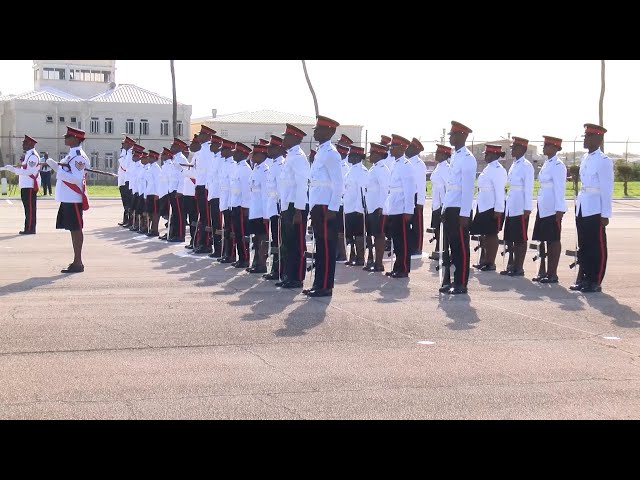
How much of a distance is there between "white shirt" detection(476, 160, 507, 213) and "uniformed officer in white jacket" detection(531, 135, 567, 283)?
2.59 ft

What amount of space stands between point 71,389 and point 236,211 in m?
8.48

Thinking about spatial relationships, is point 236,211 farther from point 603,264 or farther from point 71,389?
point 71,389

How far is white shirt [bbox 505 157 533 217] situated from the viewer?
14.6 metres

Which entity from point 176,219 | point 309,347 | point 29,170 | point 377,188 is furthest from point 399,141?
point 29,170

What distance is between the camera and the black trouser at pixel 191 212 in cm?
1848

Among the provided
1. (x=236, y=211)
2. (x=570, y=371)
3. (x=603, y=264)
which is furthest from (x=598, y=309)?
(x=236, y=211)

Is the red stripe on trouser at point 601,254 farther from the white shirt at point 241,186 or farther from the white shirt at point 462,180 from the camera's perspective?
the white shirt at point 241,186

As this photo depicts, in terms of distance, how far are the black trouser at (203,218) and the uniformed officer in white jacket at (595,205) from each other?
7.08 meters

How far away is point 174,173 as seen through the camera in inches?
776

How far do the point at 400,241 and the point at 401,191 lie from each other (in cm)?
74

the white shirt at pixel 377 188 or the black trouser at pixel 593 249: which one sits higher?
the white shirt at pixel 377 188

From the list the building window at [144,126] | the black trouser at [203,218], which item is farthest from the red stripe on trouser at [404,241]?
the building window at [144,126]

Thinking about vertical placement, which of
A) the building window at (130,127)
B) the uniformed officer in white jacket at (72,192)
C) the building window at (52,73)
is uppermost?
the building window at (52,73)
